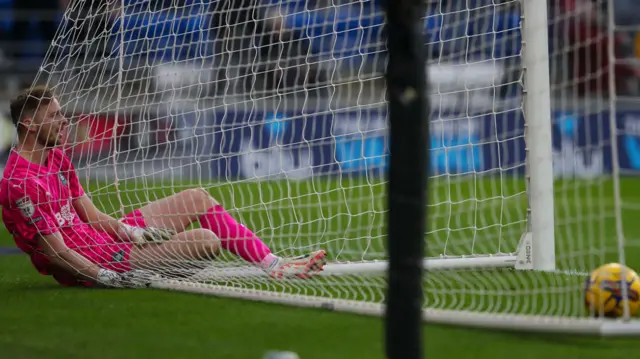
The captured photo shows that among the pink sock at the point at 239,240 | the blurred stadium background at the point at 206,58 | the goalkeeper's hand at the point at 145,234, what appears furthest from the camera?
the blurred stadium background at the point at 206,58

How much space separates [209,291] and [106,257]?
2.75 feet

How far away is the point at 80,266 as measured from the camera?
6.09 meters

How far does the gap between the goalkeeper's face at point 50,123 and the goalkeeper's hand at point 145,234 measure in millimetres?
639

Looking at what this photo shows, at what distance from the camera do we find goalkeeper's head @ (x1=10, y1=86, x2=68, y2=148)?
19.8 ft

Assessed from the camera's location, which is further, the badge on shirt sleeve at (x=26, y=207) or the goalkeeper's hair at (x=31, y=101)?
the goalkeeper's hair at (x=31, y=101)

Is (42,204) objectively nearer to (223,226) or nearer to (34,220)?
(34,220)

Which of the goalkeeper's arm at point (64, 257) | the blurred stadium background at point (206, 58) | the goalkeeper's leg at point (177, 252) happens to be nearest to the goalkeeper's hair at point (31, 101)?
the blurred stadium background at point (206, 58)

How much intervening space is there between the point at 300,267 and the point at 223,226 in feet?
1.76

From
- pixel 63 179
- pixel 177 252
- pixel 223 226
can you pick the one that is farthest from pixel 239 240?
pixel 63 179

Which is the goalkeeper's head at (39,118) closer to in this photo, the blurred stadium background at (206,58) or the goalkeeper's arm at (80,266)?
the blurred stadium background at (206,58)

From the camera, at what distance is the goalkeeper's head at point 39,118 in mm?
6035

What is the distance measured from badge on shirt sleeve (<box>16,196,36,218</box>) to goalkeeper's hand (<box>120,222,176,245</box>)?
21.7 inches

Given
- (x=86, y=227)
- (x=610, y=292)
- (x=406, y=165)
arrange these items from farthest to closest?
1. (x=86, y=227)
2. (x=610, y=292)
3. (x=406, y=165)

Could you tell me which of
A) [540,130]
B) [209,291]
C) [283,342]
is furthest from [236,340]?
[540,130]
